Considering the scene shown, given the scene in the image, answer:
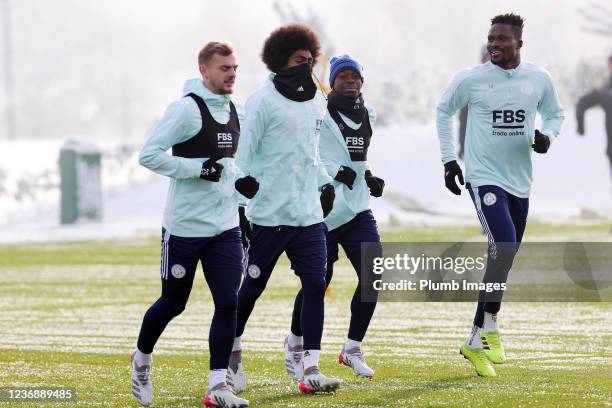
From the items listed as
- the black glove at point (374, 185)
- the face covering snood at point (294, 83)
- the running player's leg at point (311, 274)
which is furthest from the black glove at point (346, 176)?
the face covering snood at point (294, 83)

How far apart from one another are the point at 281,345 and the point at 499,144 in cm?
266

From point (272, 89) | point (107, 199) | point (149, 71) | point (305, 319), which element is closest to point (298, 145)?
point (272, 89)

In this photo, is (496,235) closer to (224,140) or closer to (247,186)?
(247,186)

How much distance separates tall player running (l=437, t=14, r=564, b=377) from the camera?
33.2 ft

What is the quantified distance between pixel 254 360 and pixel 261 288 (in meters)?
1.61

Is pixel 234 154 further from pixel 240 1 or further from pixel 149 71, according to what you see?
pixel 149 71

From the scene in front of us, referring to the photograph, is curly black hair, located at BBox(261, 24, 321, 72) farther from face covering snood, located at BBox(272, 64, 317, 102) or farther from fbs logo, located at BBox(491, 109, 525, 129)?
fbs logo, located at BBox(491, 109, 525, 129)

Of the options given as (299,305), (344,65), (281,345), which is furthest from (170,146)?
(281,345)

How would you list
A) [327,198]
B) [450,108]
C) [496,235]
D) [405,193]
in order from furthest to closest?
[405,193], [450,108], [496,235], [327,198]

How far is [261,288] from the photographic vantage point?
30.9 feet

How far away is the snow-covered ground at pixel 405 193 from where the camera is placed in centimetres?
3047

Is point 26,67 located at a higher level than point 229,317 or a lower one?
lower

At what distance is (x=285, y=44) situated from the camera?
30.3ft

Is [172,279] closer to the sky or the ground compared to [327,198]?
closer to the ground
